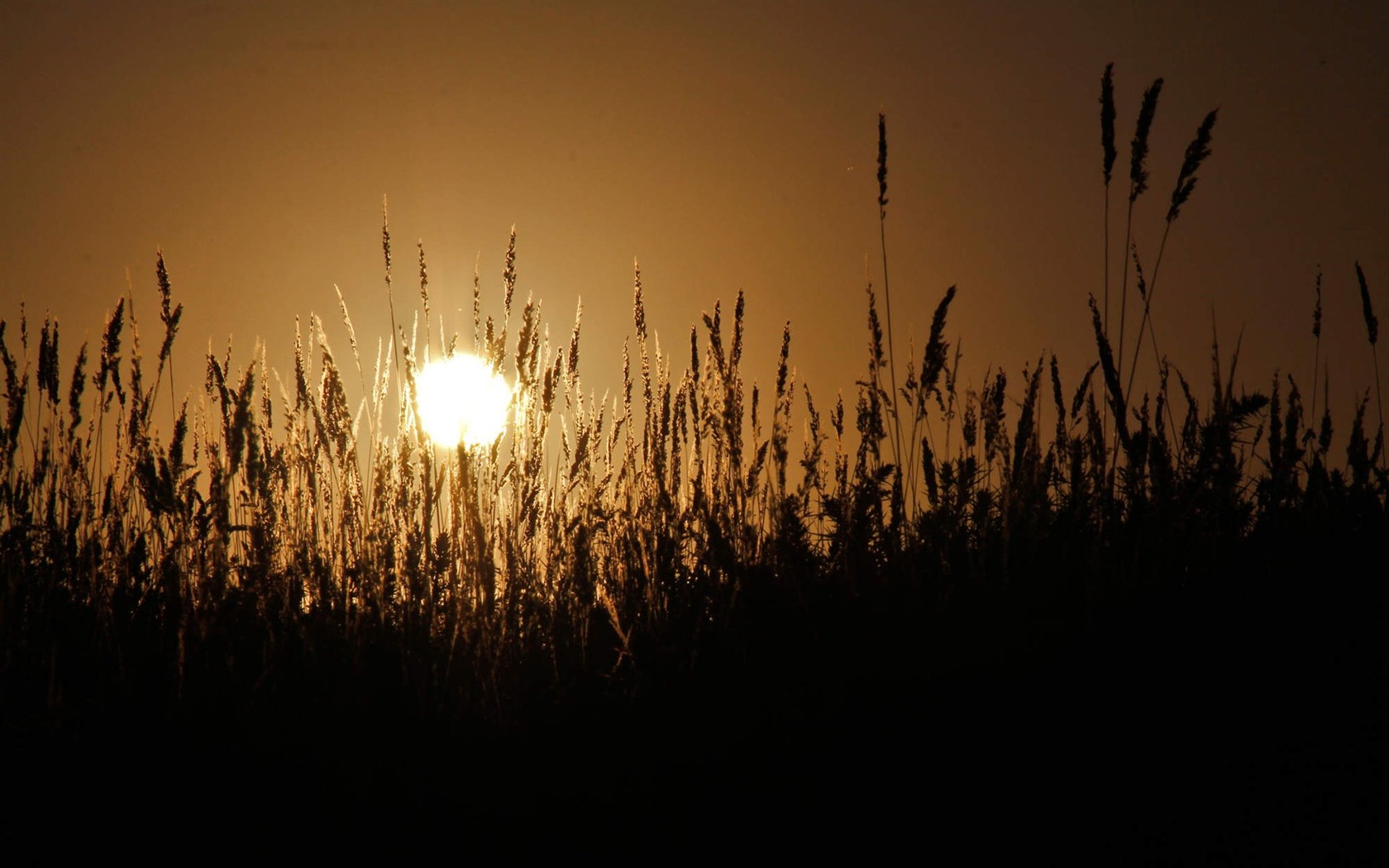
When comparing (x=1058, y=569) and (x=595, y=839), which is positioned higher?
(x=1058, y=569)

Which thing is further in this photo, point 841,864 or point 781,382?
point 781,382

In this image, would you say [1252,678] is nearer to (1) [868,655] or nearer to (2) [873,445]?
(1) [868,655]

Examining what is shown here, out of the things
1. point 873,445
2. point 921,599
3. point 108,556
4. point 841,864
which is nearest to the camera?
point 841,864

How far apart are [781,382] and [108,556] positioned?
56.7 inches

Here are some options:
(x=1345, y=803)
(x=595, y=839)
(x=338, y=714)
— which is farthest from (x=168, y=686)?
(x=1345, y=803)

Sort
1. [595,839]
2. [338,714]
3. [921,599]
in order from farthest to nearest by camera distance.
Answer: [921,599], [338,714], [595,839]

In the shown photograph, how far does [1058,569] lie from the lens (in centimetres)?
176

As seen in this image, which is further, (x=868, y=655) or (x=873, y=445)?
(x=873, y=445)

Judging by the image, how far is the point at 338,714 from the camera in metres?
Answer: 1.46

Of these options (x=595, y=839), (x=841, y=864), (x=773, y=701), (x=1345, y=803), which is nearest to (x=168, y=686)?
(x=595, y=839)

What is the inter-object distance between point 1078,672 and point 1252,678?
0.79ft

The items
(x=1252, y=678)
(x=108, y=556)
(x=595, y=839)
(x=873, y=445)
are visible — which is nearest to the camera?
(x=595, y=839)

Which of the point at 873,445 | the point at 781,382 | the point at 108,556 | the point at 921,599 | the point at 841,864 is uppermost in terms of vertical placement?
the point at 781,382

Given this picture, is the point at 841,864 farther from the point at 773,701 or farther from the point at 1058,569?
the point at 1058,569
